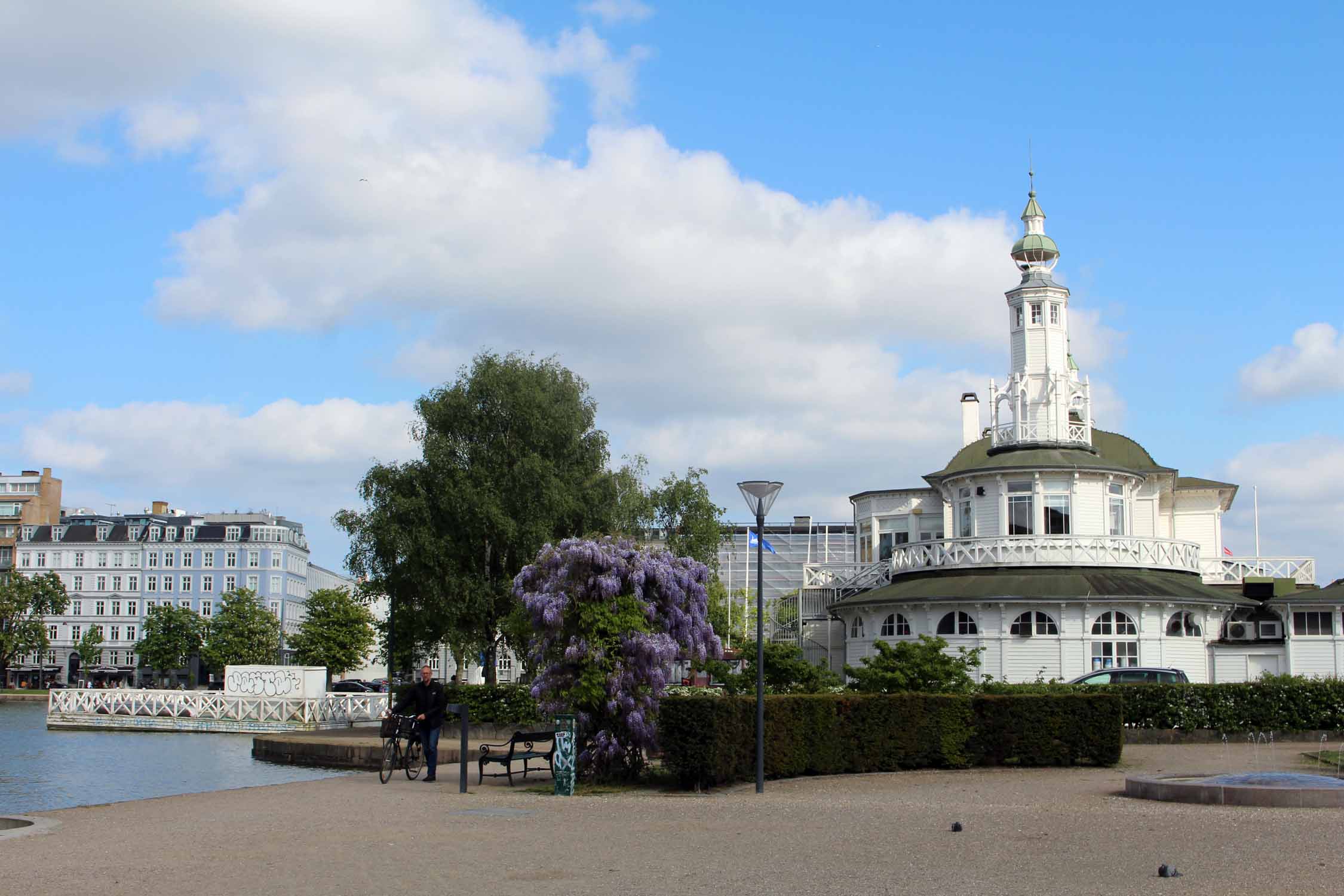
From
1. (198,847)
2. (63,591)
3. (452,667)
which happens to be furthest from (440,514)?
(63,591)

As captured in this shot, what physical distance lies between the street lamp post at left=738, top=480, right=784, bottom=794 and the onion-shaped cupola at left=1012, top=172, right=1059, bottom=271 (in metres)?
34.2

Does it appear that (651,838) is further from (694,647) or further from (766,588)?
(766,588)

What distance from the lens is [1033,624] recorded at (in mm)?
43625

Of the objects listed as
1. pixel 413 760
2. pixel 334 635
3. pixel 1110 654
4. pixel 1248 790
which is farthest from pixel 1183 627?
pixel 334 635

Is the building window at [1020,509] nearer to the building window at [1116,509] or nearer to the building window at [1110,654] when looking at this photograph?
the building window at [1116,509]

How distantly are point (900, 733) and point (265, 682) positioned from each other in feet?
110

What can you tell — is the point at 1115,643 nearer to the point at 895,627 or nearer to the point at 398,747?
the point at 895,627

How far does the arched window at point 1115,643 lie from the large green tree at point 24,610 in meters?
88.5

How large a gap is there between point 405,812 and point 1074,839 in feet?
27.9

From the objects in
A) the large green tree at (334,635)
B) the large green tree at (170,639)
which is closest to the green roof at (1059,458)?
the large green tree at (334,635)

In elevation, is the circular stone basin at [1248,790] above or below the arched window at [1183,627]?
below

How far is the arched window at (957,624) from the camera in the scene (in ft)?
146

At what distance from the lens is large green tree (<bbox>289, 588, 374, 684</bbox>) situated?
98.4 m

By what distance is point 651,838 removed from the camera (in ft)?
49.5
